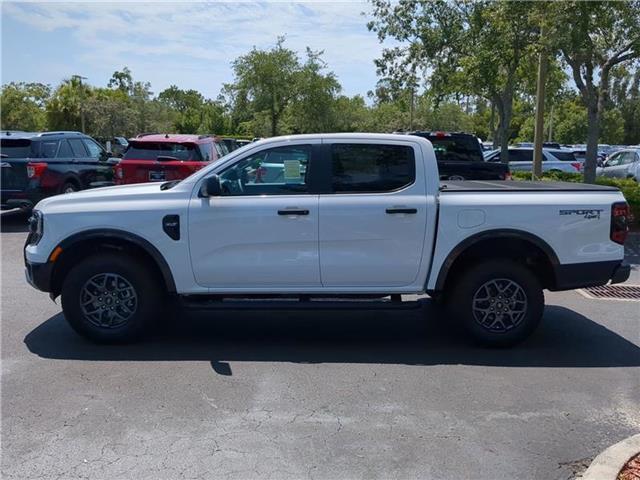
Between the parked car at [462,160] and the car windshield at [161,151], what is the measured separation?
5.41 metres

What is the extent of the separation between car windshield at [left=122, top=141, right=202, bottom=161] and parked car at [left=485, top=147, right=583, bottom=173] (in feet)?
36.6

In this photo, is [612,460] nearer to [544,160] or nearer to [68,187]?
[68,187]

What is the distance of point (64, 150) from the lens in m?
13.3

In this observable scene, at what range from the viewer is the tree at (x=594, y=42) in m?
10.9

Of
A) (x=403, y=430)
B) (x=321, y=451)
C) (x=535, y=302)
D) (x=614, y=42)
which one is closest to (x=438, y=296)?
(x=535, y=302)

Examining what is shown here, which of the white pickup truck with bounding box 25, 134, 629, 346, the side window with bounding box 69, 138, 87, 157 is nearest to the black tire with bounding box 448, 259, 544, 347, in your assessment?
the white pickup truck with bounding box 25, 134, 629, 346

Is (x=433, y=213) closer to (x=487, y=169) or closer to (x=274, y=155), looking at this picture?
(x=274, y=155)

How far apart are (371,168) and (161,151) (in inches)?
267

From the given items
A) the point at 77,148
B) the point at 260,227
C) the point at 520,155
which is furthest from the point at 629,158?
the point at 260,227

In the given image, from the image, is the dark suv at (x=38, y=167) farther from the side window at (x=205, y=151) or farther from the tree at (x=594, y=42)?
the tree at (x=594, y=42)

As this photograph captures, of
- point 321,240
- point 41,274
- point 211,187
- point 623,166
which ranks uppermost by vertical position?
point 211,187

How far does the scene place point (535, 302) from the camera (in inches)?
228

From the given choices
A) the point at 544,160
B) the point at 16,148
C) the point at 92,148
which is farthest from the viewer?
the point at 544,160

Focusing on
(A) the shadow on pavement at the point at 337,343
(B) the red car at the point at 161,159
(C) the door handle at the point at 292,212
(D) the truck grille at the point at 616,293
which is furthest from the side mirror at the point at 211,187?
(B) the red car at the point at 161,159
